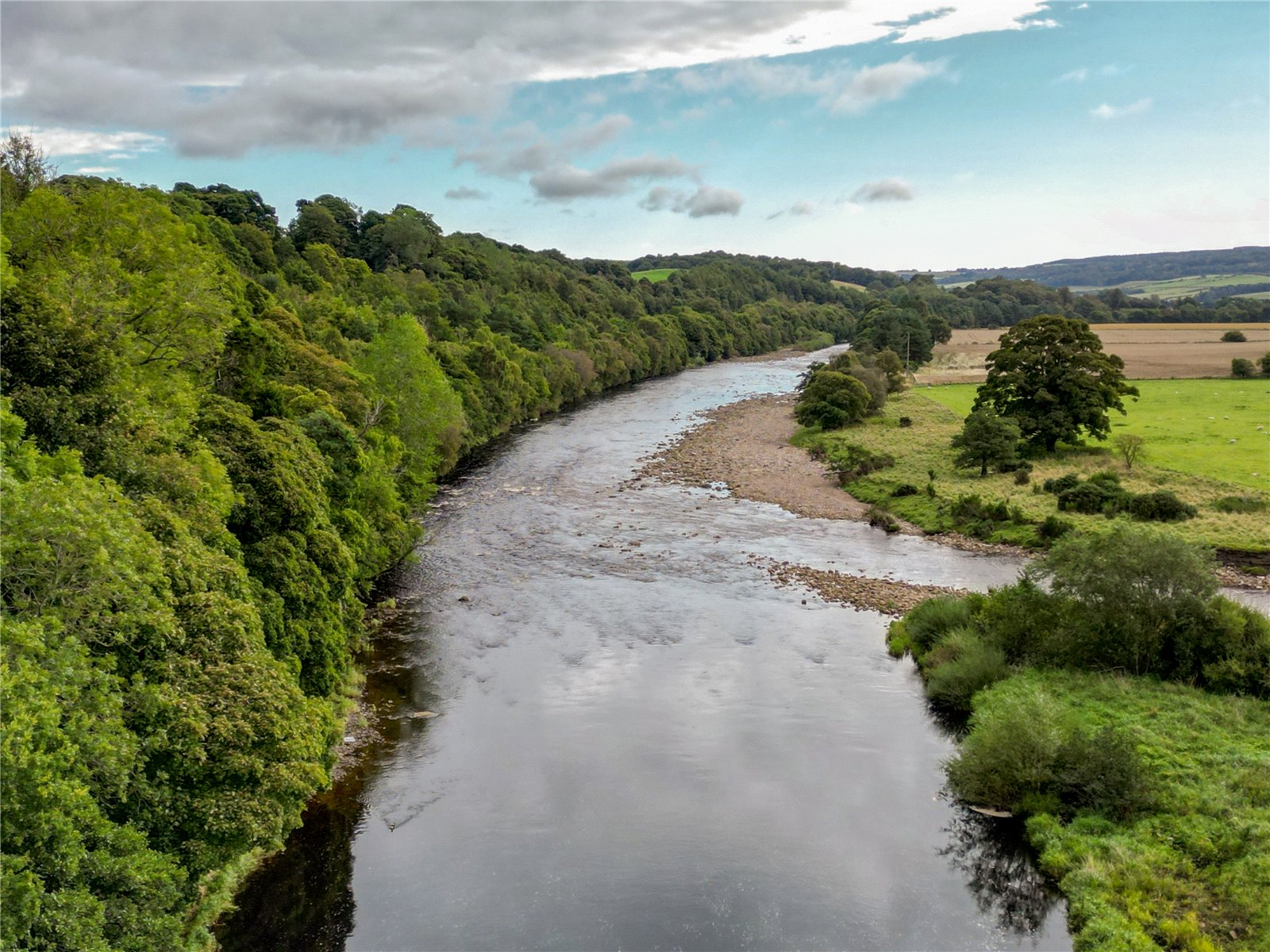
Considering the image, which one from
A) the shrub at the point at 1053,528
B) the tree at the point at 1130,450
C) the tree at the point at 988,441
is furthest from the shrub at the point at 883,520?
the tree at the point at 1130,450

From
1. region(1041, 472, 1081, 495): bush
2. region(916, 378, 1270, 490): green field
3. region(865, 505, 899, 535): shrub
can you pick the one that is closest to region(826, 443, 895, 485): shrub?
region(865, 505, 899, 535): shrub

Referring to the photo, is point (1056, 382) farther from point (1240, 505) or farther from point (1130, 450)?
point (1240, 505)

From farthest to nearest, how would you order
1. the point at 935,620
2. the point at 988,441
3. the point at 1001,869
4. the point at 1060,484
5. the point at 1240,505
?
1. the point at 988,441
2. the point at 1060,484
3. the point at 1240,505
4. the point at 935,620
5. the point at 1001,869

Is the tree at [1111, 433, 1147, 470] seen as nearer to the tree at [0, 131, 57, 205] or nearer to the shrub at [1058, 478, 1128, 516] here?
the shrub at [1058, 478, 1128, 516]

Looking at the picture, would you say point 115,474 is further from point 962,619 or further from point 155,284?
point 962,619

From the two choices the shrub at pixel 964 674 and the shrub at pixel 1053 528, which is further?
the shrub at pixel 1053 528

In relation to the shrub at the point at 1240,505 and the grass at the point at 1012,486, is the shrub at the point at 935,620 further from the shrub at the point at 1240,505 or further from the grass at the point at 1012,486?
the shrub at the point at 1240,505

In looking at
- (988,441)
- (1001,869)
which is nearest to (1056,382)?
(988,441)
